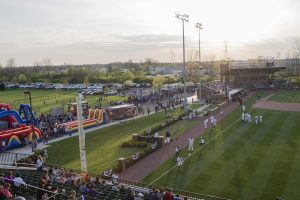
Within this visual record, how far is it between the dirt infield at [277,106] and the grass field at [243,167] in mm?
15116

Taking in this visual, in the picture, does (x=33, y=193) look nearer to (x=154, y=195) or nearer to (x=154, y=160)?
(x=154, y=195)

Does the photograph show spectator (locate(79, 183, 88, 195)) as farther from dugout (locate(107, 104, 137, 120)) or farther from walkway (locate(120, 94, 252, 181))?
dugout (locate(107, 104, 137, 120))

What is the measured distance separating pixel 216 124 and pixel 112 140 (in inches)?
508

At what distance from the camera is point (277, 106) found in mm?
54688

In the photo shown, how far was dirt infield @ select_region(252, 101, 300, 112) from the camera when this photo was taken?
52500mm

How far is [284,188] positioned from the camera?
72.7 ft

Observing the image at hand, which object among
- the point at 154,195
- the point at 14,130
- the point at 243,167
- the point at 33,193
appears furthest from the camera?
the point at 14,130

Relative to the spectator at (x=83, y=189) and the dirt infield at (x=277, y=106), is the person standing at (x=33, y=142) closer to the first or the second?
the spectator at (x=83, y=189)

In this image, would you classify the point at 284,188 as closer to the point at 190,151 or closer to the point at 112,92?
the point at 190,151

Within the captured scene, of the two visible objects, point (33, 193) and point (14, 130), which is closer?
point (33, 193)

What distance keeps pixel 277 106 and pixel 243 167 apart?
3133cm

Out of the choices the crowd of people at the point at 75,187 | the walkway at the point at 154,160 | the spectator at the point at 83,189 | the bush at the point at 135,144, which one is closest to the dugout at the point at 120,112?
the walkway at the point at 154,160

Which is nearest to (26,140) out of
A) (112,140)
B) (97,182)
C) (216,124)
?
(112,140)

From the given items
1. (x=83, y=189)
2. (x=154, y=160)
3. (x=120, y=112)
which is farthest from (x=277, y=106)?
(x=83, y=189)
